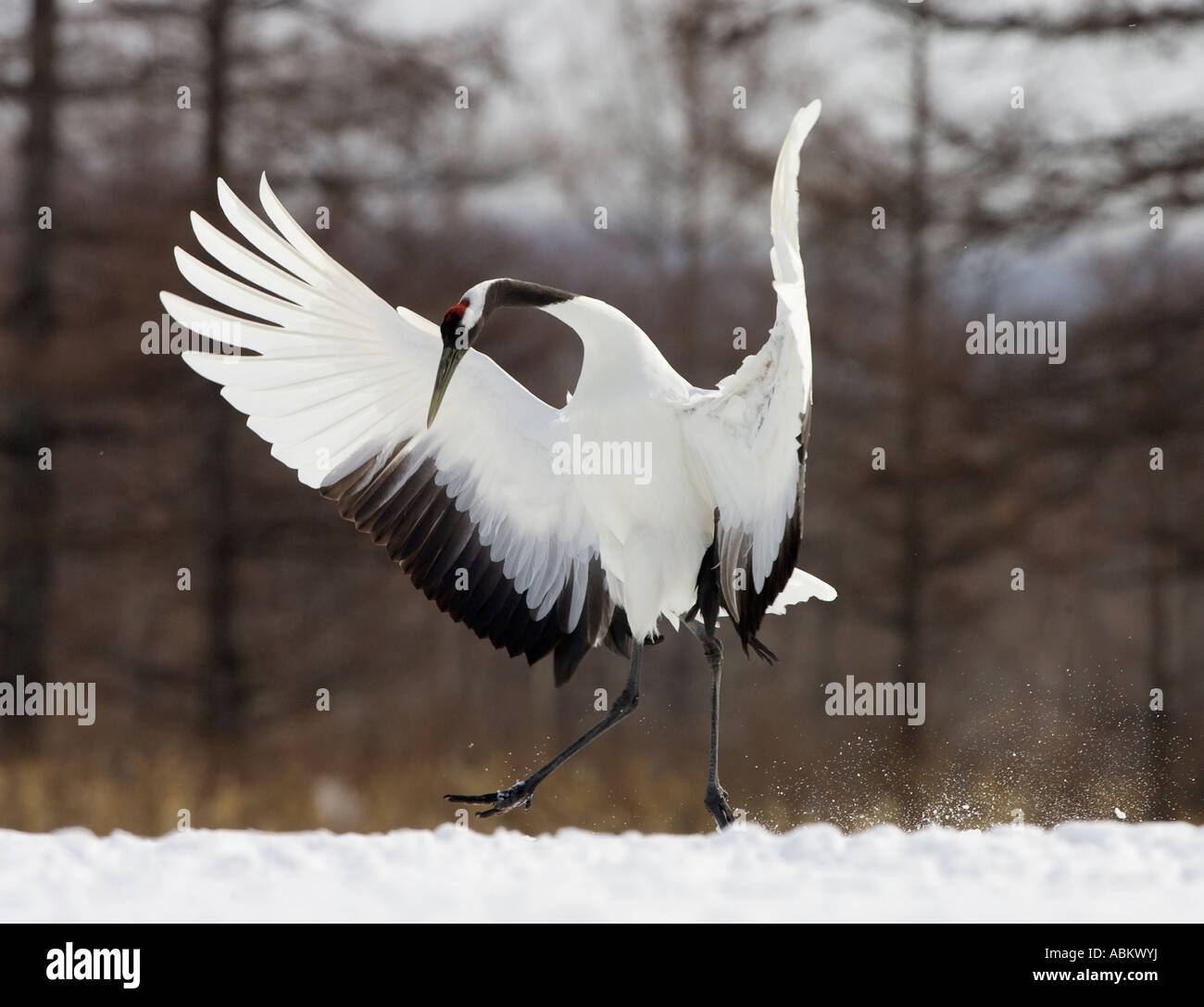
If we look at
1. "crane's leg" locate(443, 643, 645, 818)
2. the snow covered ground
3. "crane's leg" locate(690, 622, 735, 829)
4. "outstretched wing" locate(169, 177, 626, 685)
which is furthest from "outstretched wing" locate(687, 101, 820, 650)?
the snow covered ground

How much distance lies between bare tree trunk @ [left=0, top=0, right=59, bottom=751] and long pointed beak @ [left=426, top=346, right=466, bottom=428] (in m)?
6.87

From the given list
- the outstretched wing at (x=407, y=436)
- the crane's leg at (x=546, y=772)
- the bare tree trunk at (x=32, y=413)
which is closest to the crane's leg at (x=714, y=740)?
the crane's leg at (x=546, y=772)

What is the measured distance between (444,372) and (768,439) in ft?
3.39

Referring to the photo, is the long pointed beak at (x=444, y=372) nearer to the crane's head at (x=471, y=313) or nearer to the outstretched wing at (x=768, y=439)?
the crane's head at (x=471, y=313)

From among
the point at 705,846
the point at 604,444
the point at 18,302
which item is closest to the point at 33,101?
the point at 18,302

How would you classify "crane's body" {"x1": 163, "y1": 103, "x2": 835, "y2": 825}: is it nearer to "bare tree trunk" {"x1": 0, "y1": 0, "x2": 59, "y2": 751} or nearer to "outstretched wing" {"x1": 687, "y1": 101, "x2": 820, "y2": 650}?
"outstretched wing" {"x1": 687, "y1": 101, "x2": 820, "y2": 650}

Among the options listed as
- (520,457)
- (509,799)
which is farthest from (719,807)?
(520,457)

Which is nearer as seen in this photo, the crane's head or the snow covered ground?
the snow covered ground

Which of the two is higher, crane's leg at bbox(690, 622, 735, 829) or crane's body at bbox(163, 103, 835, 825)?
crane's body at bbox(163, 103, 835, 825)

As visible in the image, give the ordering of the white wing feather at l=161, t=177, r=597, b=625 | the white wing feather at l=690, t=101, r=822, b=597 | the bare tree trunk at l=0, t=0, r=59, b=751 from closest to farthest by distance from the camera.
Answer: the white wing feather at l=690, t=101, r=822, b=597
the white wing feather at l=161, t=177, r=597, b=625
the bare tree trunk at l=0, t=0, r=59, b=751

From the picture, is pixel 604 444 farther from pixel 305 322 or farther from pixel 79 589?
pixel 79 589

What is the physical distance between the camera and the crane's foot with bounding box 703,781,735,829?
411 centimetres

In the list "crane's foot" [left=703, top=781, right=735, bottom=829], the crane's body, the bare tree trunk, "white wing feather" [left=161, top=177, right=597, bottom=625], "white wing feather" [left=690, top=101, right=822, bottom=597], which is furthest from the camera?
the bare tree trunk

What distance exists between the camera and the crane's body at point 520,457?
379 cm
